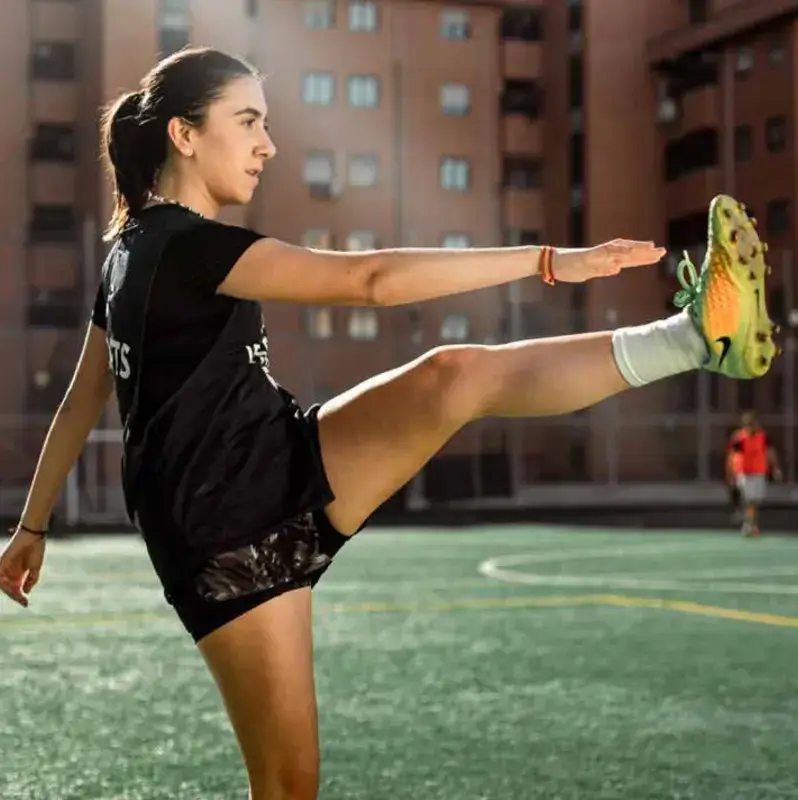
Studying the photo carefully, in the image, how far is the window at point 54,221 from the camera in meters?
41.0

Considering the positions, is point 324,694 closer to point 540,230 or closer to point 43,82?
point 43,82

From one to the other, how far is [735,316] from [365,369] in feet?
114

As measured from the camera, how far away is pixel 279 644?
278 centimetres

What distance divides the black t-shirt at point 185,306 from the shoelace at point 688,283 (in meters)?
0.77

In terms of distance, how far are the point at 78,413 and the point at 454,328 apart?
3099 cm

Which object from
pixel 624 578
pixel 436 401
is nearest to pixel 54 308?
pixel 624 578

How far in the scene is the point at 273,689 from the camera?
278 centimetres

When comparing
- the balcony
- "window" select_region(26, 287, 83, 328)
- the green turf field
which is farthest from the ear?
the balcony

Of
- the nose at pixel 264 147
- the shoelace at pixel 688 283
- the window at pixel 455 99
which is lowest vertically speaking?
the shoelace at pixel 688 283

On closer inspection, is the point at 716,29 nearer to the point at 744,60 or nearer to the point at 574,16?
the point at 744,60

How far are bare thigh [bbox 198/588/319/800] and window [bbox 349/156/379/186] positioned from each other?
42.4 metres

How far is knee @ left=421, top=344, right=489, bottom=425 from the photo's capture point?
270cm

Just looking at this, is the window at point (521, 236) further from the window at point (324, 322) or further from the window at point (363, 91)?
the window at point (324, 322)

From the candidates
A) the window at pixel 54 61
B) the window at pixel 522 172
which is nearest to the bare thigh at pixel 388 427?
the window at pixel 54 61
